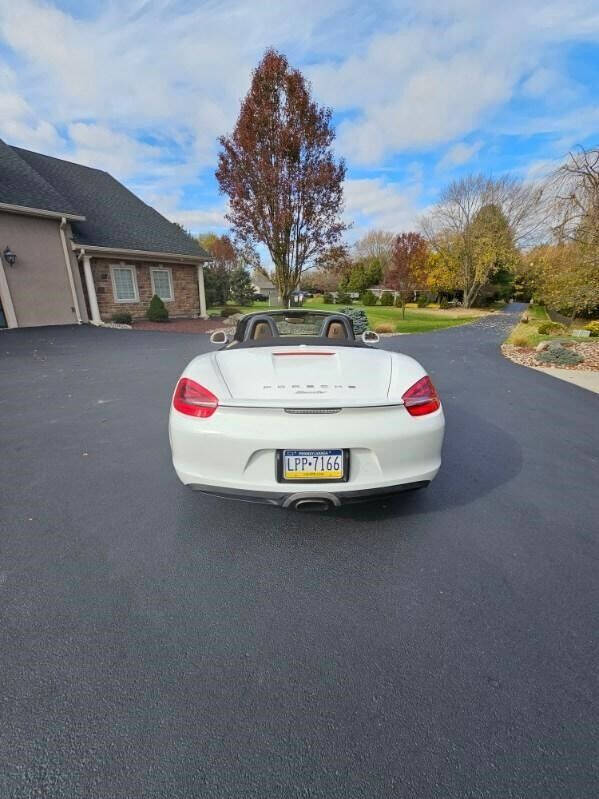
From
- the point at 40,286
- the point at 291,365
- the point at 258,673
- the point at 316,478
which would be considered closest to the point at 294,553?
the point at 316,478

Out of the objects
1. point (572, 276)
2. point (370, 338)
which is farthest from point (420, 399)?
point (572, 276)

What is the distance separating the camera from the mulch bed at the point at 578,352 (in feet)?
23.7

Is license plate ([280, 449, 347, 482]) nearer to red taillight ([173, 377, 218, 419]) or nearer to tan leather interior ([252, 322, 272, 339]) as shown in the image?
red taillight ([173, 377, 218, 419])

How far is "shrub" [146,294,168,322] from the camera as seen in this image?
578 inches

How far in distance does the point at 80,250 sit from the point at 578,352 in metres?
15.5

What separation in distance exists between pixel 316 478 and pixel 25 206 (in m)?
14.3

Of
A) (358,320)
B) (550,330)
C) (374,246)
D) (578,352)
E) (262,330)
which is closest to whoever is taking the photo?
(262,330)

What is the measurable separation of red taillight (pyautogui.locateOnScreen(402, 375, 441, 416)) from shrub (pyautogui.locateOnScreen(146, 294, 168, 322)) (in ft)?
48.4

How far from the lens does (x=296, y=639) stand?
1515mm

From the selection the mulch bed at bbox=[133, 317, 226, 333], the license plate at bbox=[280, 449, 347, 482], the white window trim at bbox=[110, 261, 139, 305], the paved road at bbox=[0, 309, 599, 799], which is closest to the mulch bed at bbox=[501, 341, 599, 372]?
the paved road at bbox=[0, 309, 599, 799]

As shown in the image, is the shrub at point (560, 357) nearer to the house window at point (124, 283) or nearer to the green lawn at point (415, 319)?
the green lawn at point (415, 319)

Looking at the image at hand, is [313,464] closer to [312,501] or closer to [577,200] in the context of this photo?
[312,501]

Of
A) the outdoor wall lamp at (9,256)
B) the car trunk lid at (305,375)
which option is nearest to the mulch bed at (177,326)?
the outdoor wall lamp at (9,256)

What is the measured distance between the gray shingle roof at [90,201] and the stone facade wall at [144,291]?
0.76 m
